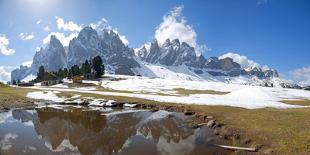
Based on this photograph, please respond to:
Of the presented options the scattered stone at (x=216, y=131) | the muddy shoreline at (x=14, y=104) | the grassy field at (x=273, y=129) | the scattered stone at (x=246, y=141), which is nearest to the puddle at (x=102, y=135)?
the scattered stone at (x=216, y=131)

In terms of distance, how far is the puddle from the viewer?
982 inches

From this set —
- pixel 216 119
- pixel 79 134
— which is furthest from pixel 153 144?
pixel 216 119

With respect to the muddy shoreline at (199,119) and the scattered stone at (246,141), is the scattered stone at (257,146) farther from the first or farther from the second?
the scattered stone at (246,141)

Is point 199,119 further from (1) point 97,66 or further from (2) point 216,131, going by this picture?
(1) point 97,66

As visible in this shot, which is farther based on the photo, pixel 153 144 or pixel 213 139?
pixel 213 139

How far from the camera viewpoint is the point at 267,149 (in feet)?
79.5

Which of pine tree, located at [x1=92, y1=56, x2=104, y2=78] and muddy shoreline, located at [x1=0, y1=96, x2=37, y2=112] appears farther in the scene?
pine tree, located at [x1=92, y1=56, x2=104, y2=78]

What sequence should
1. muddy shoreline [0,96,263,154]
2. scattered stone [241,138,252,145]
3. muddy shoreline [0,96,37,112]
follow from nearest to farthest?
scattered stone [241,138,252,145] < muddy shoreline [0,96,263,154] < muddy shoreline [0,96,37,112]

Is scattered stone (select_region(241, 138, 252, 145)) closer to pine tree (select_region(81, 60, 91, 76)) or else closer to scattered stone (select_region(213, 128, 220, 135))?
scattered stone (select_region(213, 128, 220, 135))

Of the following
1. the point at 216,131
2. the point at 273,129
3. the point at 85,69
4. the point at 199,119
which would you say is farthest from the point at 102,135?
the point at 85,69

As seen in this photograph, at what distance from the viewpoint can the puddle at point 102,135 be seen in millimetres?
24953

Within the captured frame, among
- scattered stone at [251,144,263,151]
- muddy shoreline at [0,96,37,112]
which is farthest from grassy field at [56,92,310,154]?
muddy shoreline at [0,96,37,112]

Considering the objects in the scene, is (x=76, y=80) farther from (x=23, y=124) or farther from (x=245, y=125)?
(x=245, y=125)

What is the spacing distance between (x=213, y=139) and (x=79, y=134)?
13.7 metres
